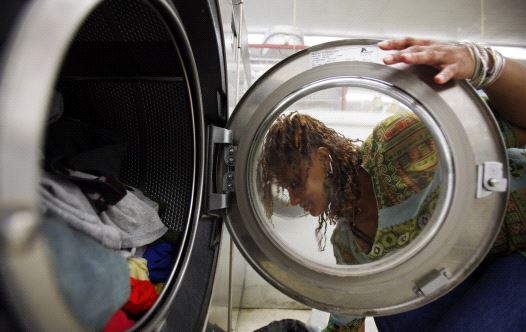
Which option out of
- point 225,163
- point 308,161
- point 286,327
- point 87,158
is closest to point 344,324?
point 286,327

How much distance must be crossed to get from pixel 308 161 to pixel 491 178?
1.37 ft

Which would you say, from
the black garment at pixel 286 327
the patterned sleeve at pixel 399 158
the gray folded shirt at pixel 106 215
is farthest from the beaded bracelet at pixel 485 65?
the black garment at pixel 286 327

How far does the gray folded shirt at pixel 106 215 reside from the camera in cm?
46

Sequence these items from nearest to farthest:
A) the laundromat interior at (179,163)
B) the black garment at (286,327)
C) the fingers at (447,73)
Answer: the laundromat interior at (179,163) → the fingers at (447,73) → the black garment at (286,327)

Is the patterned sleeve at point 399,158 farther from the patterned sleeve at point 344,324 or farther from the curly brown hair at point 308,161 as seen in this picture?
the patterned sleeve at point 344,324

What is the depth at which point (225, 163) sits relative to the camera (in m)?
0.79

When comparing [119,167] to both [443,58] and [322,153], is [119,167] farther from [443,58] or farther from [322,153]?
[443,58]

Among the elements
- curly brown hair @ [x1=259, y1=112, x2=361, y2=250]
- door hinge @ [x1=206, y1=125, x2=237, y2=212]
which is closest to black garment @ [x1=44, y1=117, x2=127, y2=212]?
door hinge @ [x1=206, y1=125, x2=237, y2=212]

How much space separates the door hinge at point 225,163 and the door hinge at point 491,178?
0.54m

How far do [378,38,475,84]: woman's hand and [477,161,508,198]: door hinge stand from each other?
19 cm

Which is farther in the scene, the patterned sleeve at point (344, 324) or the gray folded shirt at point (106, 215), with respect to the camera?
the patterned sleeve at point (344, 324)

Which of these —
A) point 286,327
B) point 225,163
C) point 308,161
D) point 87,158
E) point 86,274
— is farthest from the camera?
point 286,327

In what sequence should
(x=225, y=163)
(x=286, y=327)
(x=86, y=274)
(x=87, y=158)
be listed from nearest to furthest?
(x=86, y=274)
(x=87, y=158)
(x=225, y=163)
(x=286, y=327)

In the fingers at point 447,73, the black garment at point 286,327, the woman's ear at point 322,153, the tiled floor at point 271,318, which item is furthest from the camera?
the tiled floor at point 271,318
